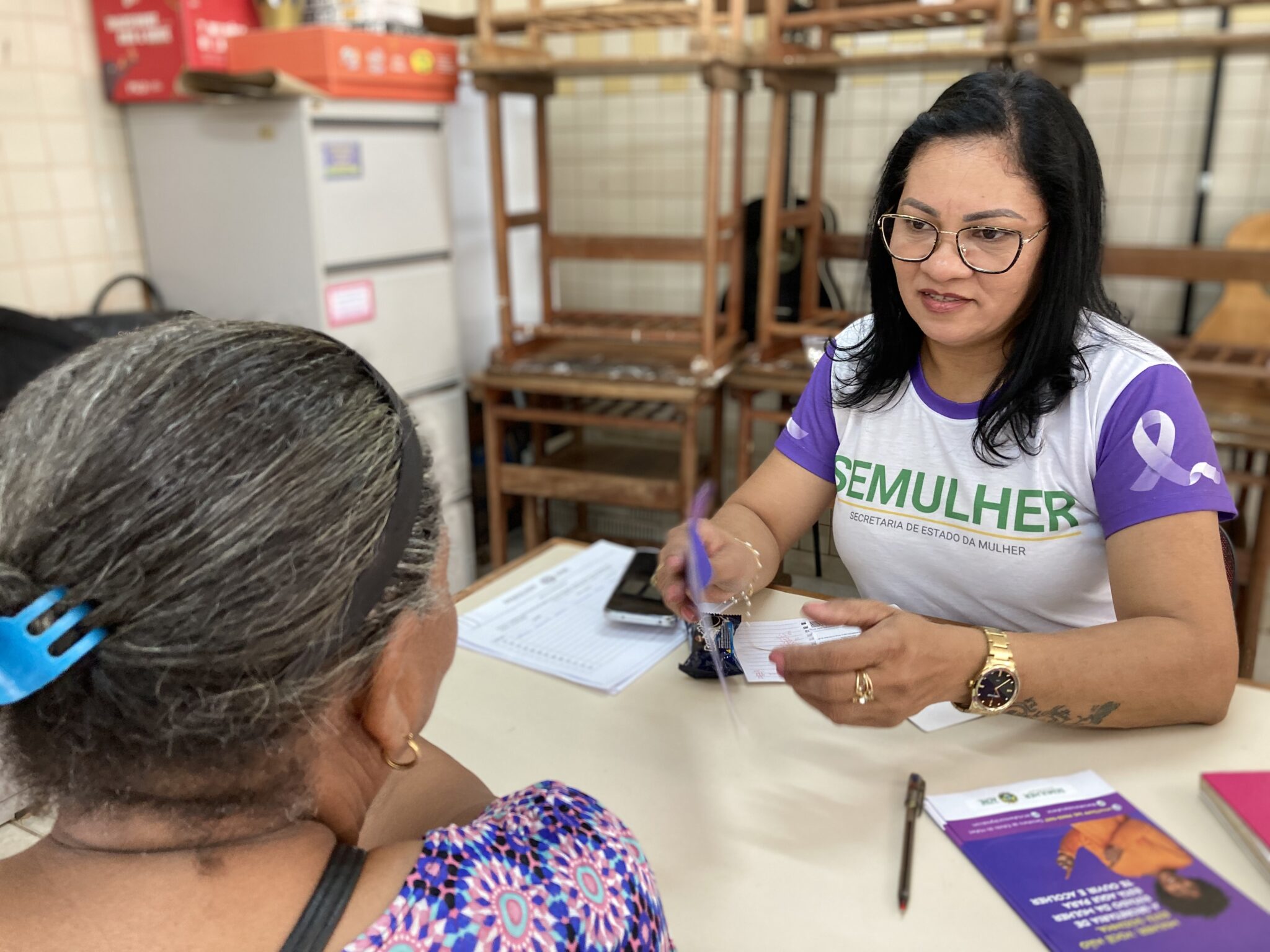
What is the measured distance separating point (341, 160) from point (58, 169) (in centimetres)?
73

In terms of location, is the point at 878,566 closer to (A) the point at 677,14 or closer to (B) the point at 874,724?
(B) the point at 874,724

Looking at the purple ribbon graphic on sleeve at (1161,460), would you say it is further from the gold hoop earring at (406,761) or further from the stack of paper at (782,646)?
the gold hoop earring at (406,761)

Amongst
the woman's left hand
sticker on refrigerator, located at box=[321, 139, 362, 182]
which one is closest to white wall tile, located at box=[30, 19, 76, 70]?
sticker on refrigerator, located at box=[321, 139, 362, 182]

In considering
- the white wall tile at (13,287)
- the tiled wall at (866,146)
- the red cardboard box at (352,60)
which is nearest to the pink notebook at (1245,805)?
the tiled wall at (866,146)

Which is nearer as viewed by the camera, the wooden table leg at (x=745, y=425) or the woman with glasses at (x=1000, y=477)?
the woman with glasses at (x=1000, y=477)

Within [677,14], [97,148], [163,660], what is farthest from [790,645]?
[97,148]

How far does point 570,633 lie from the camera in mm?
1229

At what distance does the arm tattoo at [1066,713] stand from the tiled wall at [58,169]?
8.06ft

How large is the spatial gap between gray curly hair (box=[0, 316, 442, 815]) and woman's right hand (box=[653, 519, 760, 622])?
515 millimetres

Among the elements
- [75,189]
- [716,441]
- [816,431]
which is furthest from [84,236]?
[816,431]

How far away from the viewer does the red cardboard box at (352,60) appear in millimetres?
2318

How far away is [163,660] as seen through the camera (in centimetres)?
51

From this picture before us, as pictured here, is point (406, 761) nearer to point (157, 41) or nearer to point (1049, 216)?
point (1049, 216)

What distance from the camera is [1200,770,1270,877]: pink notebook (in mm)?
792
